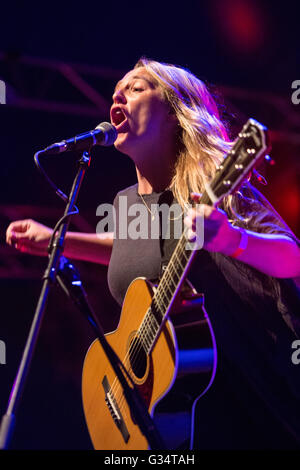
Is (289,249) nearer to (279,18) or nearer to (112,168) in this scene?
(279,18)

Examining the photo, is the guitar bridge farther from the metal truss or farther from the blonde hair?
the metal truss

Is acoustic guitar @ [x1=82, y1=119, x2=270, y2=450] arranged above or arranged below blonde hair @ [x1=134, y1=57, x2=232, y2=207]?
below

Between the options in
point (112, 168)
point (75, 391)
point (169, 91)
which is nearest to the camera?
point (169, 91)

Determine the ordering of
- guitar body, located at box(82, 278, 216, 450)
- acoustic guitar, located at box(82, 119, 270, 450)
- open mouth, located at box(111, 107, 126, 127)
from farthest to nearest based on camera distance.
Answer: open mouth, located at box(111, 107, 126, 127), guitar body, located at box(82, 278, 216, 450), acoustic guitar, located at box(82, 119, 270, 450)

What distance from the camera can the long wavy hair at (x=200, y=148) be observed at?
1.97 meters

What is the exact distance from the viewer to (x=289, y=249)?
179cm

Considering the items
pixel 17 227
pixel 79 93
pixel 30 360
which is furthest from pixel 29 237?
pixel 79 93

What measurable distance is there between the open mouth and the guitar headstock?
0.93 m

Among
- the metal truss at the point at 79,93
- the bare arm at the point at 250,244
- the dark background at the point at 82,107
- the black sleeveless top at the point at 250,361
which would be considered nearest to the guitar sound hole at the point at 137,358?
the black sleeveless top at the point at 250,361

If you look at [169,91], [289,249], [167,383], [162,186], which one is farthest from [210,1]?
[167,383]

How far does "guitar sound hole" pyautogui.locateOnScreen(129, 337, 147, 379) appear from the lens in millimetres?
1905

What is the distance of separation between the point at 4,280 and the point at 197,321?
733cm

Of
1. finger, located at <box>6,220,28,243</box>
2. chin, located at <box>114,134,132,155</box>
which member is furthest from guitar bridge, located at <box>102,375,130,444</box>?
chin, located at <box>114,134,132,155</box>

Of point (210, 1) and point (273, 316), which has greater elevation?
point (210, 1)
